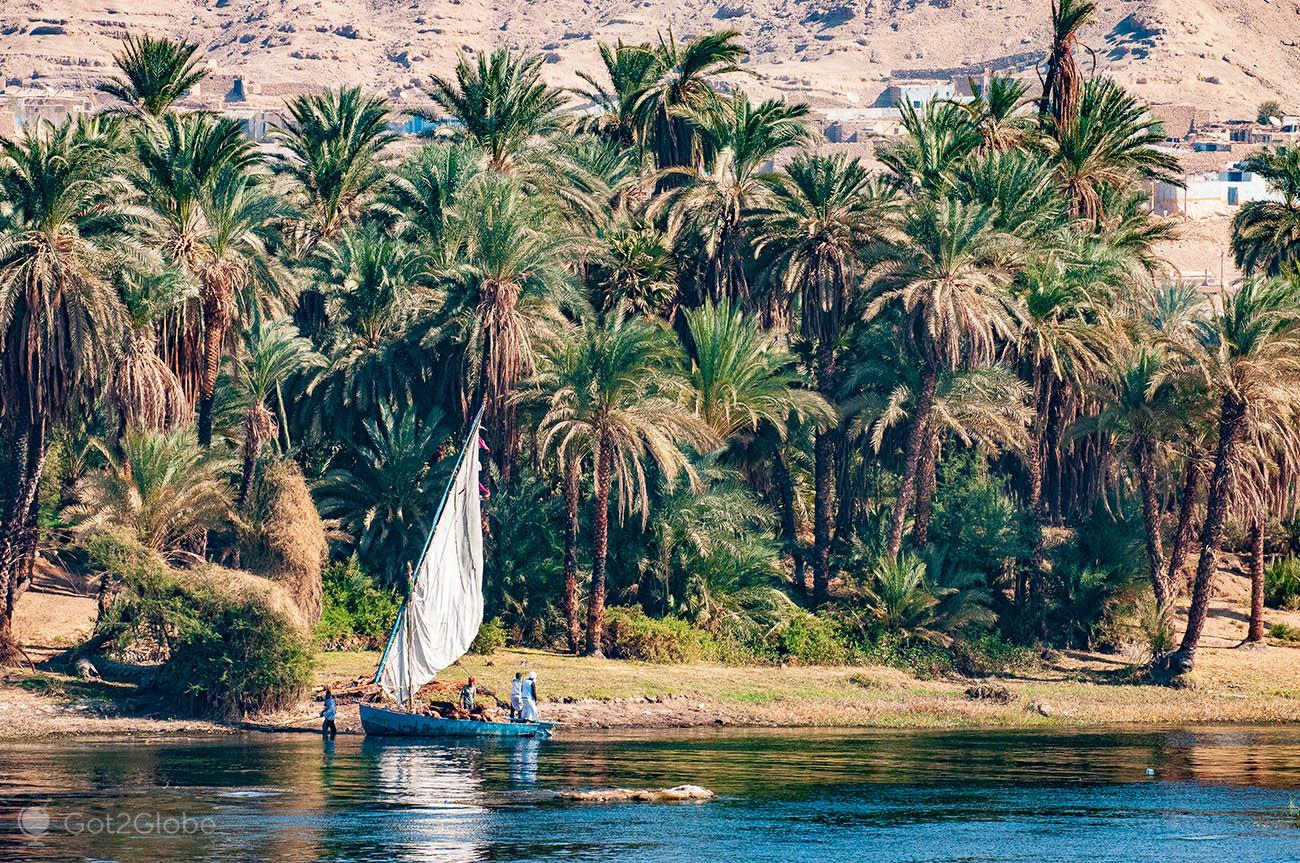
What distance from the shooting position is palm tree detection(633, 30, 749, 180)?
7581cm

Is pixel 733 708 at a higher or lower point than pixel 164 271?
lower

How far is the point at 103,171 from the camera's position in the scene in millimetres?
52344

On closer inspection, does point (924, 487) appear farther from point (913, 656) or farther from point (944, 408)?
point (913, 656)

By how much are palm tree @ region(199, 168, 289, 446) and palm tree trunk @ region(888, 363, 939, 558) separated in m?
20.1

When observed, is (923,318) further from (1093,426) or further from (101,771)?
(101,771)

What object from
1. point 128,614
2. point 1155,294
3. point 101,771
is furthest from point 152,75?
point 1155,294

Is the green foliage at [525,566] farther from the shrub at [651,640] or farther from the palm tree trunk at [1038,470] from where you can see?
the palm tree trunk at [1038,470]

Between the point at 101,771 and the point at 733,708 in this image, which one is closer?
the point at 101,771

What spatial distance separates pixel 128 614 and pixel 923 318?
25.4 m

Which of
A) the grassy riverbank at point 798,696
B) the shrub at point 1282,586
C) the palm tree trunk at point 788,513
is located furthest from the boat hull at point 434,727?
the shrub at point 1282,586

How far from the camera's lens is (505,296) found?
5894 cm

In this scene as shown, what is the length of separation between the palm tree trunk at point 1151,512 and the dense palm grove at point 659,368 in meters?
0.10

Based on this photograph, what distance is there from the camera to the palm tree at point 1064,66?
7444 cm

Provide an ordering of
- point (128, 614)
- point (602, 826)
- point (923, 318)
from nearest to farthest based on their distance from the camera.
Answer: point (602, 826) < point (128, 614) < point (923, 318)
